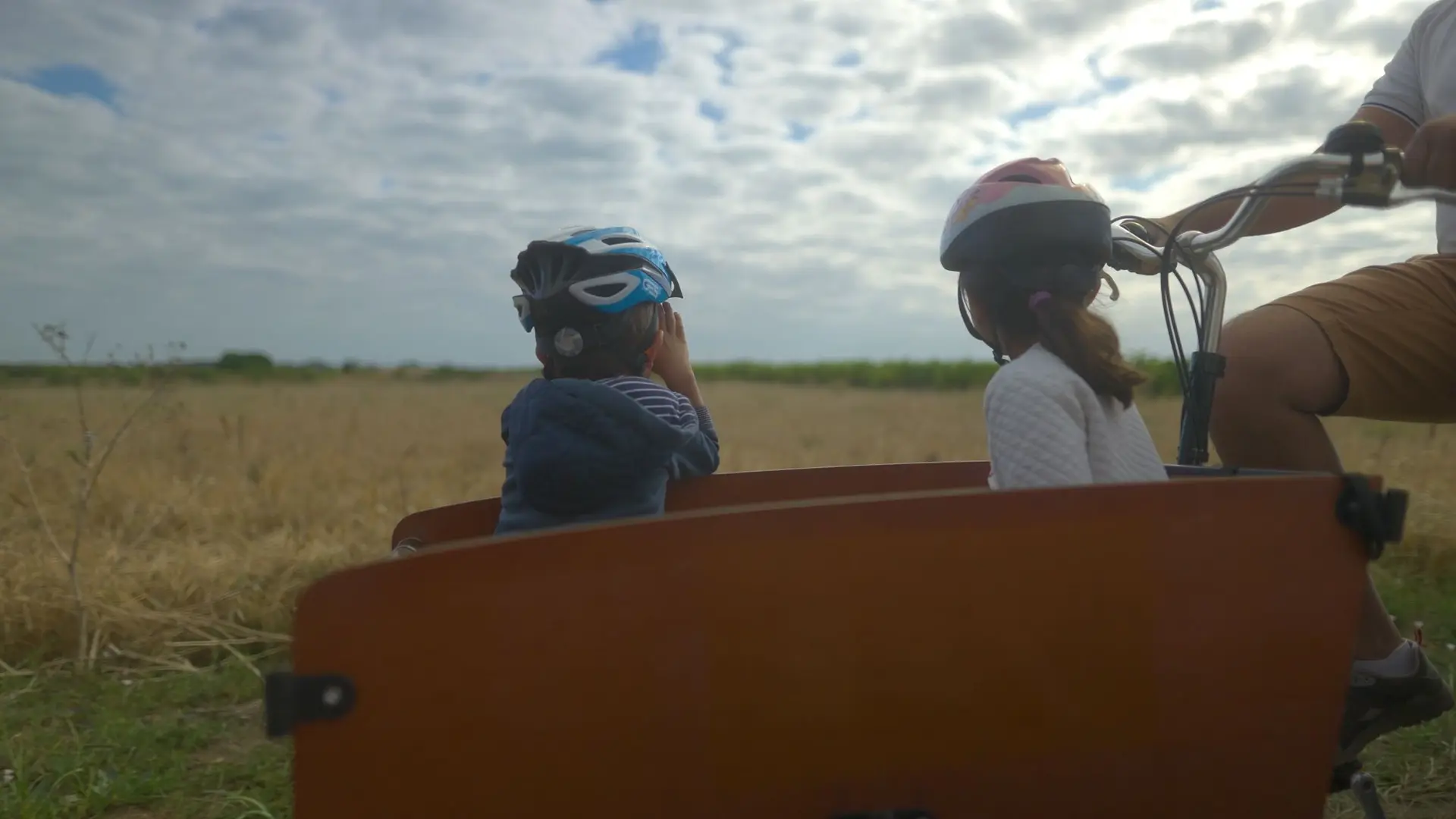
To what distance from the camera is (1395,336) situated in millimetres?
1924

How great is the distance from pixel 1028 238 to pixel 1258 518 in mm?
745

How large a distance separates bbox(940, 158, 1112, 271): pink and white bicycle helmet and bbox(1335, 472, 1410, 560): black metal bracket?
71 centimetres

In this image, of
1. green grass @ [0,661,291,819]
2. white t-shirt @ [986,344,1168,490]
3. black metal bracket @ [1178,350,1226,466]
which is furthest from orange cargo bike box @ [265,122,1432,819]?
green grass @ [0,661,291,819]

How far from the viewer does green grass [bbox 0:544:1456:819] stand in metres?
2.36

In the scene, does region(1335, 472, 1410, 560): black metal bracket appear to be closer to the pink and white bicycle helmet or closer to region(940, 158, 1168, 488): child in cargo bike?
region(940, 158, 1168, 488): child in cargo bike

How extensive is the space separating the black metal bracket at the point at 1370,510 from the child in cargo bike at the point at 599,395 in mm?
1158

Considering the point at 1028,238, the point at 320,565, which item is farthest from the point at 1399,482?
the point at 320,565

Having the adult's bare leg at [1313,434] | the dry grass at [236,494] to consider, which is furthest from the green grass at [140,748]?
the adult's bare leg at [1313,434]

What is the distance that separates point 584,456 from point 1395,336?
1564mm

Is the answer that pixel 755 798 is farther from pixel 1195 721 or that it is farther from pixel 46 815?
pixel 46 815

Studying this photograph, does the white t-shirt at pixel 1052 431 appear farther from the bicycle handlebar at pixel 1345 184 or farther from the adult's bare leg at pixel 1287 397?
the bicycle handlebar at pixel 1345 184

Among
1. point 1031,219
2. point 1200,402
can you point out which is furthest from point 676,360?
point 1200,402

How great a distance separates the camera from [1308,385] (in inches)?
75.3

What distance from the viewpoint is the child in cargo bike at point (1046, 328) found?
165 centimetres
